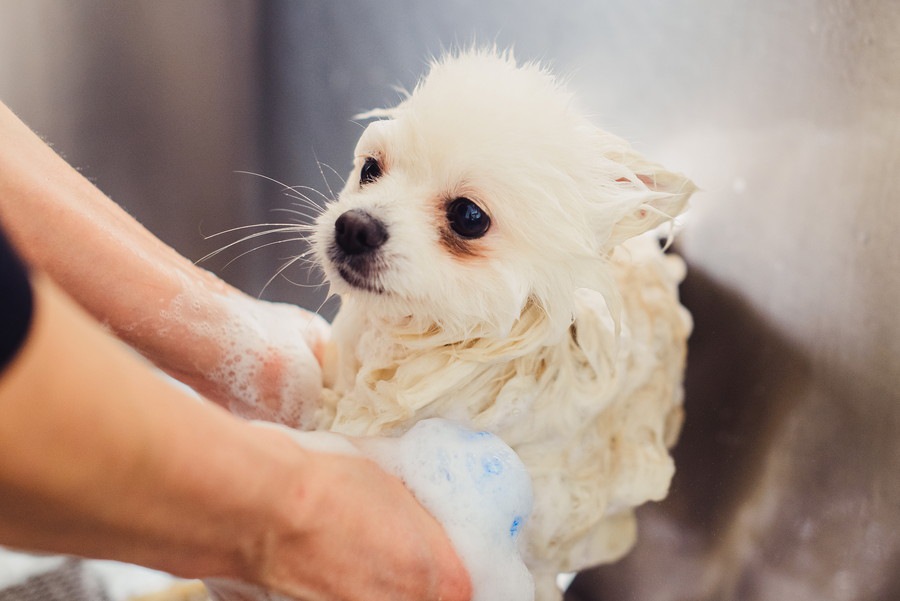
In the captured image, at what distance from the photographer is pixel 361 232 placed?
0.63 meters

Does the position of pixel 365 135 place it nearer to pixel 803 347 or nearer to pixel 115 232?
pixel 115 232

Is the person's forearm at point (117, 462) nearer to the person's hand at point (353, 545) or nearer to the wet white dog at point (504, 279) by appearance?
the person's hand at point (353, 545)

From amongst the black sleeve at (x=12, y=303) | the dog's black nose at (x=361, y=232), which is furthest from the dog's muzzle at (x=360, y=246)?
the black sleeve at (x=12, y=303)

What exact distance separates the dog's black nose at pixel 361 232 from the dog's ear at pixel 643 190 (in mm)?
229

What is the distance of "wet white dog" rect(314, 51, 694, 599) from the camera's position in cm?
63

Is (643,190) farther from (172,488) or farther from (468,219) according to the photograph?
(172,488)

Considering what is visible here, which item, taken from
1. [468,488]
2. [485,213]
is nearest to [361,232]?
[485,213]

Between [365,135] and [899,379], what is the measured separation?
24.4 inches

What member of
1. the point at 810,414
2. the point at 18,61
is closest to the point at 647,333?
the point at 810,414

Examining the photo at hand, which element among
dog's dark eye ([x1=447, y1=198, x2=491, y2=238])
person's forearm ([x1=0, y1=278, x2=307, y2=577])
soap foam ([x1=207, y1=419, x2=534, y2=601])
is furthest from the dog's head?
person's forearm ([x1=0, y1=278, x2=307, y2=577])

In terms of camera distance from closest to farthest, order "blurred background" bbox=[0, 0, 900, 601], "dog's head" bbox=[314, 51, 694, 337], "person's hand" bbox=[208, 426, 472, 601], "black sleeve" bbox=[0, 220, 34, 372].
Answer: "black sleeve" bbox=[0, 220, 34, 372] → "person's hand" bbox=[208, 426, 472, 601] → "dog's head" bbox=[314, 51, 694, 337] → "blurred background" bbox=[0, 0, 900, 601]

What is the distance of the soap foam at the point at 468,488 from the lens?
0.67 m

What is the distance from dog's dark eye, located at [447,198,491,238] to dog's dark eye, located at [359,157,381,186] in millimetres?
113

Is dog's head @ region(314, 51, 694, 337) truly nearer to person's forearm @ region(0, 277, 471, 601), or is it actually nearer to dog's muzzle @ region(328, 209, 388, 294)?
dog's muzzle @ region(328, 209, 388, 294)
